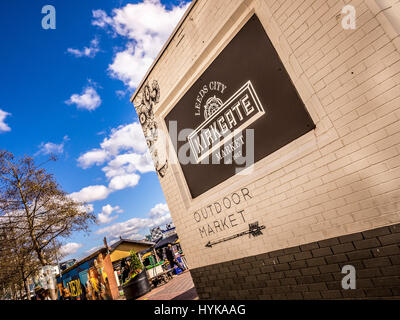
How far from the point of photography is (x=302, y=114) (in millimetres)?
2896

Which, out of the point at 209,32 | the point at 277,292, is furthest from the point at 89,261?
the point at 209,32

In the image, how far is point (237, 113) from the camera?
145 inches

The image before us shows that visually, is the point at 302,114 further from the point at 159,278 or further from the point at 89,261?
the point at 89,261

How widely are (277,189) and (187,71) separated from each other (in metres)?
2.80

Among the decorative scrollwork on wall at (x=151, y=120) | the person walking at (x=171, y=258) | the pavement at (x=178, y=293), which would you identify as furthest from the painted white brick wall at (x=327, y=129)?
the person walking at (x=171, y=258)

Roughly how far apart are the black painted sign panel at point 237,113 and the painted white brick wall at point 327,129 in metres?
0.14

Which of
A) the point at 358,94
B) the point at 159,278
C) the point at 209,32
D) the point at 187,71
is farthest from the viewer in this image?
the point at 159,278

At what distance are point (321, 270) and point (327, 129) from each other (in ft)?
5.87

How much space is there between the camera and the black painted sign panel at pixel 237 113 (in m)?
3.09

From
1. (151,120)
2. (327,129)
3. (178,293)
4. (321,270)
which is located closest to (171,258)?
(178,293)

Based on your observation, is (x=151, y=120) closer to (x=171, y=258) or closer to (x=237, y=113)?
(x=237, y=113)

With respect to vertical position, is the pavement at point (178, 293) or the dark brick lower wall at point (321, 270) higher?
the dark brick lower wall at point (321, 270)

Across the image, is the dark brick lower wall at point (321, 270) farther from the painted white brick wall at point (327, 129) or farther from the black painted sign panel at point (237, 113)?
the black painted sign panel at point (237, 113)

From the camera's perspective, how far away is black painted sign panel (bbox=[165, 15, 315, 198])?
309 centimetres
